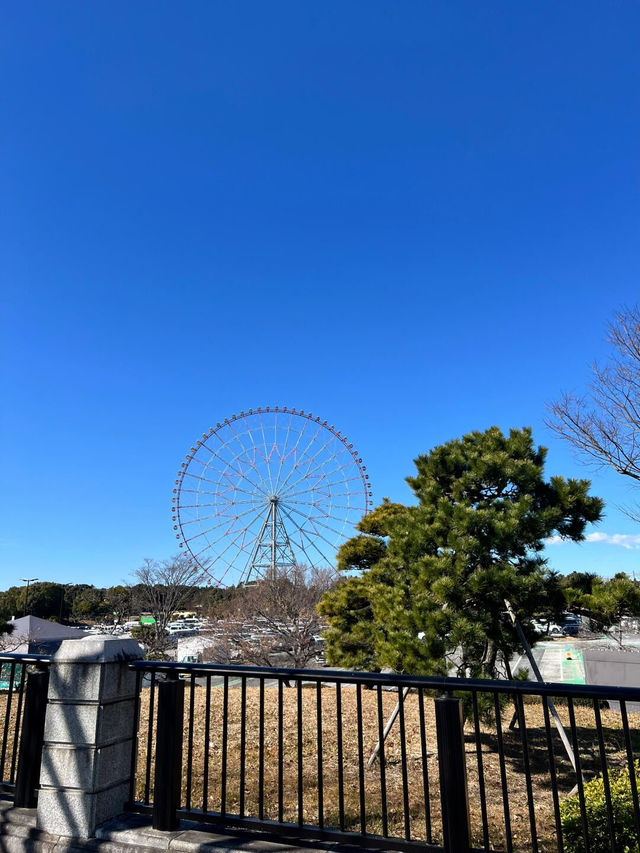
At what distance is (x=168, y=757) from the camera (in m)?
3.07

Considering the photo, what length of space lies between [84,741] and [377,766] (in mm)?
4165

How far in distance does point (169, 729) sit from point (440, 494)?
4588 millimetres

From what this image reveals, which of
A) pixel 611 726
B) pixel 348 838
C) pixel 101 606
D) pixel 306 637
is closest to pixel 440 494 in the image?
pixel 348 838

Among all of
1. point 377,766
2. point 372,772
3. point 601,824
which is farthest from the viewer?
point 377,766

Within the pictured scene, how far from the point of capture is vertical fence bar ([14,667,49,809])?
3.40 metres

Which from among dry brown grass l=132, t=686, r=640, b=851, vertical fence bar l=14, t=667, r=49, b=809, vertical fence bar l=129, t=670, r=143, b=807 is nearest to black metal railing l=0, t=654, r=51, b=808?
vertical fence bar l=14, t=667, r=49, b=809

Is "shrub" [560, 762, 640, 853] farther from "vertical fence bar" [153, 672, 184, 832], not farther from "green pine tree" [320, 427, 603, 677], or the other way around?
"green pine tree" [320, 427, 603, 677]

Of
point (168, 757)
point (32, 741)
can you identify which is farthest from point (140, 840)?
point (32, 741)

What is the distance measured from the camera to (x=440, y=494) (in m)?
6.95

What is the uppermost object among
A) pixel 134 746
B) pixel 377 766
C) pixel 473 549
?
pixel 473 549

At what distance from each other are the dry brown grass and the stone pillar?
0.54 meters

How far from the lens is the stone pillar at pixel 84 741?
10.1ft

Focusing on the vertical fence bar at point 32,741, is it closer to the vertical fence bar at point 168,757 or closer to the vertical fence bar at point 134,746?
the vertical fence bar at point 134,746

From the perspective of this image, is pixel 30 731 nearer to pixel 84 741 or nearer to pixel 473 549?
pixel 84 741
